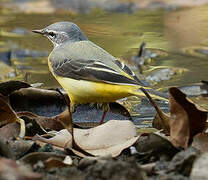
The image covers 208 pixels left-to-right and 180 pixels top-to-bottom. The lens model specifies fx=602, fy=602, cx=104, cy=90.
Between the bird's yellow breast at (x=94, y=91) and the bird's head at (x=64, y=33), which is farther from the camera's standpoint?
the bird's head at (x=64, y=33)

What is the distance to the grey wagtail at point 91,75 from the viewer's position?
16.1 ft

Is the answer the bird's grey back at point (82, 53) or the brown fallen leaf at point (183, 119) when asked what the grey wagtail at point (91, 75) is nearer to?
the bird's grey back at point (82, 53)

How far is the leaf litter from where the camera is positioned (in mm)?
2885

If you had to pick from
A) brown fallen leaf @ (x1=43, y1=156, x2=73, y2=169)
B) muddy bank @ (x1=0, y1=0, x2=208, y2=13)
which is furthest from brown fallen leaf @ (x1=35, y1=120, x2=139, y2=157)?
muddy bank @ (x1=0, y1=0, x2=208, y2=13)

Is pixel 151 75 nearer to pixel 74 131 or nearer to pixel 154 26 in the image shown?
pixel 154 26

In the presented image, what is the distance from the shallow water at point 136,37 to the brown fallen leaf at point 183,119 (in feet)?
10.9

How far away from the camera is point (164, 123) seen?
415 centimetres

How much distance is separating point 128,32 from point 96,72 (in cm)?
528

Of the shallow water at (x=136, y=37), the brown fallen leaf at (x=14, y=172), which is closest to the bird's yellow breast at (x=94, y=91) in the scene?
the shallow water at (x=136, y=37)

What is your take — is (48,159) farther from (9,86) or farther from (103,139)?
(9,86)

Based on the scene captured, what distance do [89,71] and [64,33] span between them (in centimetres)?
105

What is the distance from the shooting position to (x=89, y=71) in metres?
5.17

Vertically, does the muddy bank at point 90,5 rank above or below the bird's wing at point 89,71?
below

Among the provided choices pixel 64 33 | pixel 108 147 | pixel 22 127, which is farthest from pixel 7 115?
pixel 64 33
